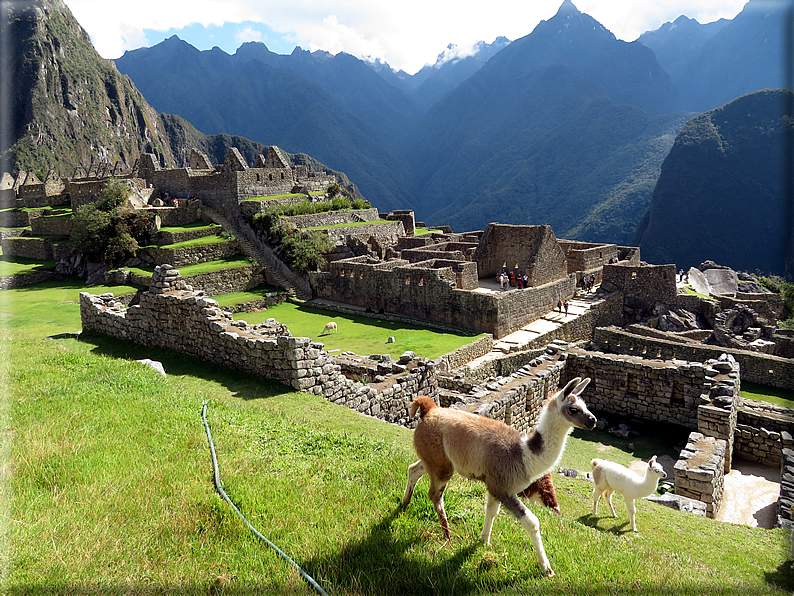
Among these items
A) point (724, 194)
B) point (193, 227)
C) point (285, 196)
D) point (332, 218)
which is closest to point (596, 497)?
point (332, 218)

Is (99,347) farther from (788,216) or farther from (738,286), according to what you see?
(738,286)

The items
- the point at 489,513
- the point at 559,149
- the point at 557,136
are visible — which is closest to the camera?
the point at 489,513

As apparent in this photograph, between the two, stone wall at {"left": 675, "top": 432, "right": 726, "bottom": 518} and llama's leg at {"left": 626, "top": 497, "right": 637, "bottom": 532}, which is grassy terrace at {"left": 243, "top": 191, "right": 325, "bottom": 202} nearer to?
stone wall at {"left": 675, "top": 432, "right": 726, "bottom": 518}

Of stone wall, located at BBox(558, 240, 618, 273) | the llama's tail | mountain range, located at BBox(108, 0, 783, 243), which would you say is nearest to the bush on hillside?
stone wall, located at BBox(558, 240, 618, 273)

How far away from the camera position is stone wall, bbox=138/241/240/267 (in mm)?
26578

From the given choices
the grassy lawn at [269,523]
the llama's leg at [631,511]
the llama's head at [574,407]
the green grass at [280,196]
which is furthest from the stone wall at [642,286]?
the llama's head at [574,407]

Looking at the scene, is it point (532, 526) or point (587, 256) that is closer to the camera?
point (532, 526)

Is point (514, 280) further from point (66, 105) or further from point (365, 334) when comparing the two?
point (66, 105)

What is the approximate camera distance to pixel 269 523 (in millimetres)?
4105

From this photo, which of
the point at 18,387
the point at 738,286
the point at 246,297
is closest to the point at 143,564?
the point at 18,387

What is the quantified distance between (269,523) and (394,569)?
1234 millimetres

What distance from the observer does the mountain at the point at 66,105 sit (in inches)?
4678

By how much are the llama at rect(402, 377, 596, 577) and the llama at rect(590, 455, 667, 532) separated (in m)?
2.63

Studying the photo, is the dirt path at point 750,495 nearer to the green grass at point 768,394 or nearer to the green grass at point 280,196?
the green grass at point 768,394
